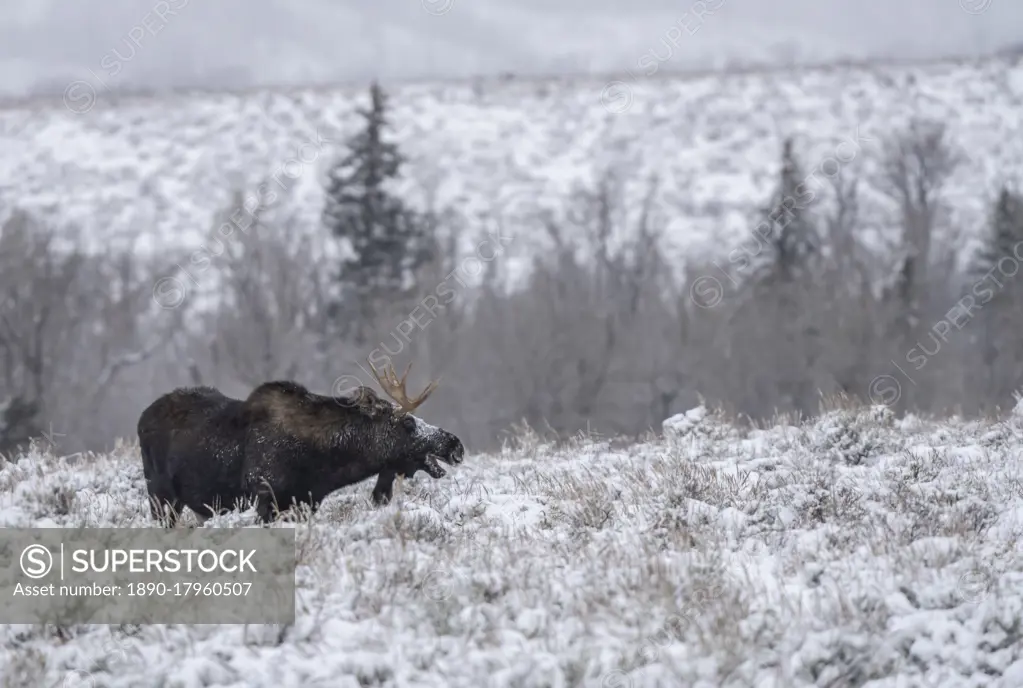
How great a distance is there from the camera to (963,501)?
8336mm

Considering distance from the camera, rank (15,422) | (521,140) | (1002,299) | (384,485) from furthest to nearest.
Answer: (521,140) < (1002,299) < (15,422) < (384,485)

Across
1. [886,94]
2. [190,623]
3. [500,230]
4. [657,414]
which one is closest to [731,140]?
[886,94]

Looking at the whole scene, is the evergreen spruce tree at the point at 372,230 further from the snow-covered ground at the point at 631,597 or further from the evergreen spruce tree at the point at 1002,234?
the snow-covered ground at the point at 631,597

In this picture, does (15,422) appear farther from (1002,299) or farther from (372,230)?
(1002,299)

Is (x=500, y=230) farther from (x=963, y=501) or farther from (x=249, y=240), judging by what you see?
(x=963, y=501)

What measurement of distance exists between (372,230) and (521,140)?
31.3 metres

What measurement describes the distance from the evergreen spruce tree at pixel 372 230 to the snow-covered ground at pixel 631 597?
3047cm

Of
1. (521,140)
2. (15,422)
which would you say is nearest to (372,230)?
(15,422)

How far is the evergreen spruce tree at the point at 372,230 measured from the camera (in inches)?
1534

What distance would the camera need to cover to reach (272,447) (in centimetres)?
922

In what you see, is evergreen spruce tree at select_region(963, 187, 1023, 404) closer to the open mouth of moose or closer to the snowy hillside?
the snowy hillside

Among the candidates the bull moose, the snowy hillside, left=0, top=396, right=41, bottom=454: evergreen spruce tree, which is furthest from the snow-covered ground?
the snowy hillside

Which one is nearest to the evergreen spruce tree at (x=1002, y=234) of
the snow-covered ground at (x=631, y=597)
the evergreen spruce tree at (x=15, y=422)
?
the evergreen spruce tree at (x=15, y=422)

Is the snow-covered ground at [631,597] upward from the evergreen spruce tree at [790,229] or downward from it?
upward
